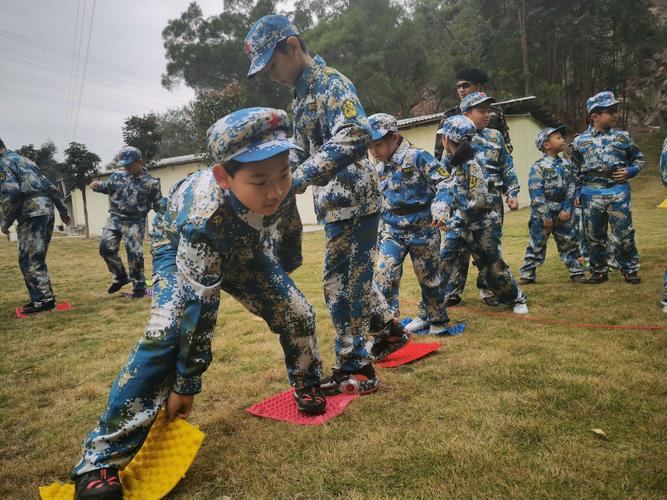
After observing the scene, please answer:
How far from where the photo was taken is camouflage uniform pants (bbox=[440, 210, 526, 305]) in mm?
4652

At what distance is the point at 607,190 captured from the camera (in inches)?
224

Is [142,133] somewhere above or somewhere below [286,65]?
above

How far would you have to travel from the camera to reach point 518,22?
25047 millimetres

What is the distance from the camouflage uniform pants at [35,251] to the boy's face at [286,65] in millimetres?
4873

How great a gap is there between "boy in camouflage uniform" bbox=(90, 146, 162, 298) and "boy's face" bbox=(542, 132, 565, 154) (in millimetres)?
5615

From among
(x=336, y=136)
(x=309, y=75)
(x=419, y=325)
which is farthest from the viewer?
(x=419, y=325)

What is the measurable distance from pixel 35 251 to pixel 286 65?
510cm

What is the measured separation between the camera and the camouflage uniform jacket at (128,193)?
6.96 m

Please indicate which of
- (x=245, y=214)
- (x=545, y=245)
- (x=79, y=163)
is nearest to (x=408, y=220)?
(x=245, y=214)

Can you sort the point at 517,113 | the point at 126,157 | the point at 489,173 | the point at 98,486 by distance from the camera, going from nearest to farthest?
the point at 98,486 < the point at 489,173 < the point at 126,157 < the point at 517,113

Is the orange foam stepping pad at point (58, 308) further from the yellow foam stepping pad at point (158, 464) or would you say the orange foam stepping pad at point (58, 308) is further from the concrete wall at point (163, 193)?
the concrete wall at point (163, 193)

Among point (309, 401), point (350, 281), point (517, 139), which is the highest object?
point (517, 139)

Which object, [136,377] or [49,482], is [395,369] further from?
[49,482]

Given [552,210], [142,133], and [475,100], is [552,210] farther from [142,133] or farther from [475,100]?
[142,133]
